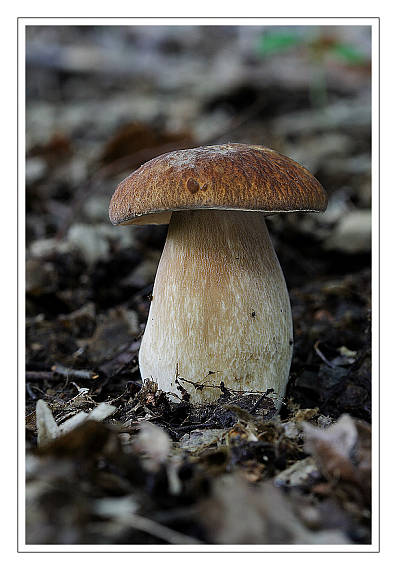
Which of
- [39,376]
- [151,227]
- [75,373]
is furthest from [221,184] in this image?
[151,227]

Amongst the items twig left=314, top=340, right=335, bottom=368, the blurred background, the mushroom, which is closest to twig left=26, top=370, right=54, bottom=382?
the blurred background

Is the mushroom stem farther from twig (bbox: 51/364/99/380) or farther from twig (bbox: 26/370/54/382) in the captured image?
twig (bbox: 26/370/54/382)

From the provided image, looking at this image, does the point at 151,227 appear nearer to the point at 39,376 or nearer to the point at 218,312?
the point at 39,376

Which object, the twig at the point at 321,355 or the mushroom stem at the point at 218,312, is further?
the twig at the point at 321,355

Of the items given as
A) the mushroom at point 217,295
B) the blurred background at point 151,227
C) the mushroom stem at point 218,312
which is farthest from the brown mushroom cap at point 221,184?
the blurred background at point 151,227

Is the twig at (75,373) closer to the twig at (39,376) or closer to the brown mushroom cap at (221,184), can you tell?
the twig at (39,376)
